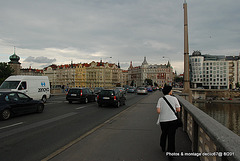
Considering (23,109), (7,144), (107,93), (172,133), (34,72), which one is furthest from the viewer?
(34,72)

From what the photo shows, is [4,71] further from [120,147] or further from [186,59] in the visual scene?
[120,147]

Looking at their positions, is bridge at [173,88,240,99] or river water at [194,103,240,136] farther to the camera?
bridge at [173,88,240,99]

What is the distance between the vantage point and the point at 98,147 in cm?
507

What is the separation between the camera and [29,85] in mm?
16672

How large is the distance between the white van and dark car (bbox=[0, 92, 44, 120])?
18.5 ft

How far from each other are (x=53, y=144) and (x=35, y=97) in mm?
13353

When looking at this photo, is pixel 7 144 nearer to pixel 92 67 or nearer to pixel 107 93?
pixel 107 93

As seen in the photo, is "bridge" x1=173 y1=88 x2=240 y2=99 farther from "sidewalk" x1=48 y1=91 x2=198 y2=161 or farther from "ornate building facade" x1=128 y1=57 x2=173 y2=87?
"ornate building facade" x1=128 y1=57 x2=173 y2=87

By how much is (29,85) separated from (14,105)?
7.59 meters

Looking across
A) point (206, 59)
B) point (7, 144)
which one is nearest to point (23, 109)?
point (7, 144)

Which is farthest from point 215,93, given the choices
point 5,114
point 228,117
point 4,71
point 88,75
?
point 4,71

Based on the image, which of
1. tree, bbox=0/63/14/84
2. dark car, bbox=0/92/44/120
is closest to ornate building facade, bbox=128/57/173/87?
tree, bbox=0/63/14/84

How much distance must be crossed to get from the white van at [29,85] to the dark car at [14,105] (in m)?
5.65

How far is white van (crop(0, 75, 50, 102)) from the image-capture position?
1555 centimetres
